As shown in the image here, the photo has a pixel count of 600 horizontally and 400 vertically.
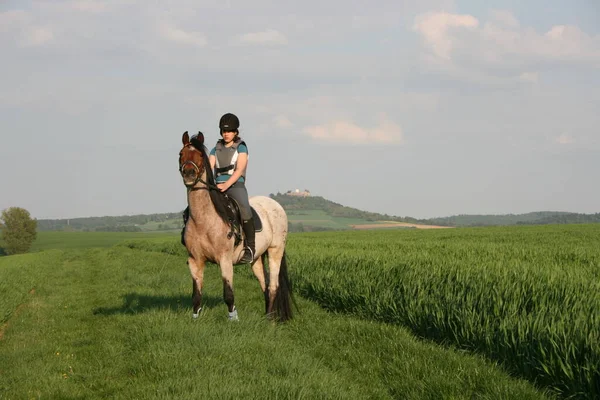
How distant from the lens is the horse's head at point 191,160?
8.22 m

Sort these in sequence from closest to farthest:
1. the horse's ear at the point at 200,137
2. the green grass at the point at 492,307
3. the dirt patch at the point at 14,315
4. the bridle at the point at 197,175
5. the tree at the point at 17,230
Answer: the green grass at the point at 492,307
the bridle at the point at 197,175
the horse's ear at the point at 200,137
the dirt patch at the point at 14,315
the tree at the point at 17,230

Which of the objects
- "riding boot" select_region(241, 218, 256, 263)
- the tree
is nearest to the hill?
the tree

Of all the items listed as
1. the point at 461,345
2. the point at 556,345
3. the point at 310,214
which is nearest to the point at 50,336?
the point at 461,345

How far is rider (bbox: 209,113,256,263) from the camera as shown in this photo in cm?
916

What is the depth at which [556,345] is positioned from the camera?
5.79 meters

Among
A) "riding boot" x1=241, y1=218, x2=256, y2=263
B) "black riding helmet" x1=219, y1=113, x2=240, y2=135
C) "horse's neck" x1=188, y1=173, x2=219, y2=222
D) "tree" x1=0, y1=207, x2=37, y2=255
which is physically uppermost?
"black riding helmet" x1=219, y1=113, x2=240, y2=135

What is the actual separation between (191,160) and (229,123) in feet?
4.09

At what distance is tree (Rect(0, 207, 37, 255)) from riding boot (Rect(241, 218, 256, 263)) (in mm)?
89987

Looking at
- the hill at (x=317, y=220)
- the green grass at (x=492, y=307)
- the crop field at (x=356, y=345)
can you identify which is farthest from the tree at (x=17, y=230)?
the green grass at (x=492, y=307)

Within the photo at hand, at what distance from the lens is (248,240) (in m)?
9.41

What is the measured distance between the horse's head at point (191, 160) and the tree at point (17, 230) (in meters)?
90.7

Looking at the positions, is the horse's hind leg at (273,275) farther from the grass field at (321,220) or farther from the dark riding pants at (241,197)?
the grass field at (321,220)

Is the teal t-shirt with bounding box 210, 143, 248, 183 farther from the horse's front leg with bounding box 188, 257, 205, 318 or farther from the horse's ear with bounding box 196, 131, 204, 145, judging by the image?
the horse's front leg with bounding box 188, 257, 205, 318

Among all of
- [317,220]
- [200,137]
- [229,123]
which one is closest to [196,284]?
[200,137]
